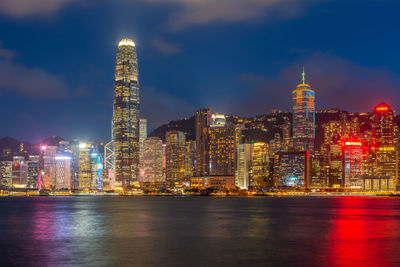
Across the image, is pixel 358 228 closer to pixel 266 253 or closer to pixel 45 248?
pixel 266 253

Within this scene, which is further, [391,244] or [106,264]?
[391,244]

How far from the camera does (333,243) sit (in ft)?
197

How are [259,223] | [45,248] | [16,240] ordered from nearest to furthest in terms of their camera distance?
[45,248]
[16,240]
[259,223]

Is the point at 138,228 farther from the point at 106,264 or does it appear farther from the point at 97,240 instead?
the point at 106,264

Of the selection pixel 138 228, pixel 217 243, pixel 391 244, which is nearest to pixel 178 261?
pixel 217 243

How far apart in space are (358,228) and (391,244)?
20735mm

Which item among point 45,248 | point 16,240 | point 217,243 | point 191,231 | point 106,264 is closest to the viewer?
point 106,264

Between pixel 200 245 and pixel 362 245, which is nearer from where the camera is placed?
pixel 362 245

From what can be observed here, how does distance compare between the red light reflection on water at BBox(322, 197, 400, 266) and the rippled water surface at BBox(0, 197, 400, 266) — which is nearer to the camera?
the red light reflection on water at BBox(322, 197, 400, 266)

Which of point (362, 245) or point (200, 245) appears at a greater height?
point (362, 245)

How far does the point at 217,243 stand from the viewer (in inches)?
2360

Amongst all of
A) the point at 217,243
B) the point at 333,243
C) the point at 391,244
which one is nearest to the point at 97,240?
the point at 217,243

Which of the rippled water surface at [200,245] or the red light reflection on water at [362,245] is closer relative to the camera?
the red light reflection on water at [362,245]

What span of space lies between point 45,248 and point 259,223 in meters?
43.5
